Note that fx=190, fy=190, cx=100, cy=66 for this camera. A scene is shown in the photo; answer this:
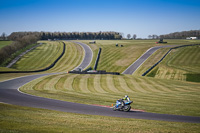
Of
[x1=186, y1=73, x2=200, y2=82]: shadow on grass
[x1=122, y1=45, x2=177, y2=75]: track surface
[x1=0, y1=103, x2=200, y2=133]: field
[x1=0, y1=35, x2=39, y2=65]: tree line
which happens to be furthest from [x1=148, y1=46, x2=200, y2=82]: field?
[x1=0, y1=35, x2=39, y2=65]: tree line

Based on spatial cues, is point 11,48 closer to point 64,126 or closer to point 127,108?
point 127,108

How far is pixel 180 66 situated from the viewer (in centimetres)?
6794

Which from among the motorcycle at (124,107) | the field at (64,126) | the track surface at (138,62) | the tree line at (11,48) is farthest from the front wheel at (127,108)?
the tree line at (11,48)

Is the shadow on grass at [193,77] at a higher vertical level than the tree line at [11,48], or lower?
lower

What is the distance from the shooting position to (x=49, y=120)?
1479 cm

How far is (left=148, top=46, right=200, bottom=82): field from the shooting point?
56.8m

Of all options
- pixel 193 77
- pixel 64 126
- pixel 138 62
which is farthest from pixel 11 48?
pixel 64 126

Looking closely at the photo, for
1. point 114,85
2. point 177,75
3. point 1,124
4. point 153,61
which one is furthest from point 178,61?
point 1,124

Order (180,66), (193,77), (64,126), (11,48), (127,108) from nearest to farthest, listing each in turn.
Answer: (64,126) < (127,108) < (193,77) < (180,66) < (11,48)

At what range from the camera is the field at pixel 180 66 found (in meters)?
56.8

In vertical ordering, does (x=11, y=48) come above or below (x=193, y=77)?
above

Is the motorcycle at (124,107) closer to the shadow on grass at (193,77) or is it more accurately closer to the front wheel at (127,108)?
the front wheel at (127,108)

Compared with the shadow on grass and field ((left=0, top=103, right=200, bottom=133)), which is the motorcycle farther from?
the shadow on grass

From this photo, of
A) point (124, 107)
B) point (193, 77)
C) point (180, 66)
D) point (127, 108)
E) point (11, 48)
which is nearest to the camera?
point (127, 108)
